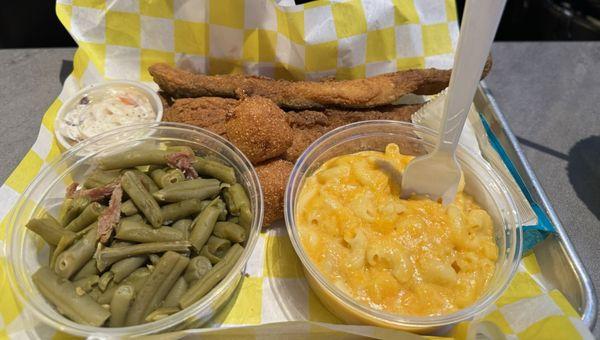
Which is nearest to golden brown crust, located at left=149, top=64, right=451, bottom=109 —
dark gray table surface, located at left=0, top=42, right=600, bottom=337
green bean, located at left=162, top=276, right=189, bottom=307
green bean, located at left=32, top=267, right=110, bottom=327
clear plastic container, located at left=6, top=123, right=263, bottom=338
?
clear plastic container, located at left=6, top=123, right=263, bottom=338

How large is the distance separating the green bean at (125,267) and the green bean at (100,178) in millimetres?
420

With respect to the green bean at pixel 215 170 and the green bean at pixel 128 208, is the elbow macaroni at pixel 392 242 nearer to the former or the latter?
the green bean at pixel 215 170

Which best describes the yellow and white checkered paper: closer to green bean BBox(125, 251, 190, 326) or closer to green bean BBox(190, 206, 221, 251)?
green bean BBox(190, 206, 221, 251)

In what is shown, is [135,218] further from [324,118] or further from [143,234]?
[324,118]

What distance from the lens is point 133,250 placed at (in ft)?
5.88

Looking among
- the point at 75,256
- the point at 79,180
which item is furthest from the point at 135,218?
the point at 79,180

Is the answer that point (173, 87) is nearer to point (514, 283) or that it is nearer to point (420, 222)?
point (420, 222)

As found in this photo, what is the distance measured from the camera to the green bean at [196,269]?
5.86 ft

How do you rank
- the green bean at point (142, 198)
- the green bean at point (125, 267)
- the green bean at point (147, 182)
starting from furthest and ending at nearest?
the green bean at point (147, 182), the green bean at point (142, 198), the green bean at point (125, 267)

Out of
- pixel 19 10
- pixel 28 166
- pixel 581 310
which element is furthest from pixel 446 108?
pixel 19 10

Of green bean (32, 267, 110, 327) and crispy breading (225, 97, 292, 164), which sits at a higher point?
crispy breading (225, 97, 292, 164)

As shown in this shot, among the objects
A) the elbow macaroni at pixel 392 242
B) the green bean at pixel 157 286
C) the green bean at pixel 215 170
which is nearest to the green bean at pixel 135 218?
the green bean at pixel 157 286

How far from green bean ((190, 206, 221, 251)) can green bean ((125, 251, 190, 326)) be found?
0.09 metres

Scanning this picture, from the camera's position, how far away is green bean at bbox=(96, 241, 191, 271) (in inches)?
69.7
